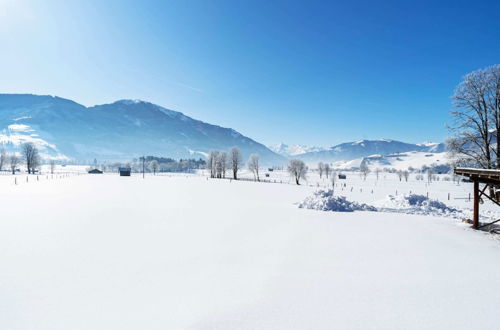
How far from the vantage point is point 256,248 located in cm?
927

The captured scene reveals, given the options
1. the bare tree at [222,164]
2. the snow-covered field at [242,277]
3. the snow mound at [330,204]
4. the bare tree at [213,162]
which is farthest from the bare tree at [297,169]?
the snow-covered field at [242,277]

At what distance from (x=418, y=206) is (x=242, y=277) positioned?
68.5 feet

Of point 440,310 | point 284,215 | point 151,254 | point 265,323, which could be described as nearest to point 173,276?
point 151,254

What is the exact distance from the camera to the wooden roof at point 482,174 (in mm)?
11438

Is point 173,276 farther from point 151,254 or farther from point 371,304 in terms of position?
point 371,304

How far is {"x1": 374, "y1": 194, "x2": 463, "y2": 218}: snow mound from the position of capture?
19.1m

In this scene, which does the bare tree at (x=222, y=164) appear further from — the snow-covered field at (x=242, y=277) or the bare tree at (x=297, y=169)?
the snow-covered field at (x=242, y=277)

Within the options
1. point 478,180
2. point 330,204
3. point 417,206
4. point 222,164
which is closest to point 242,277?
point 330,204

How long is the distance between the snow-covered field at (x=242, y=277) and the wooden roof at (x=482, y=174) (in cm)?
290

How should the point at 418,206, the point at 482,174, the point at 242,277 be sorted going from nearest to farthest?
the point at 242,277, the point at 482,174, the point at 418,206

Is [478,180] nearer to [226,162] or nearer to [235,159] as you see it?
[235,159]

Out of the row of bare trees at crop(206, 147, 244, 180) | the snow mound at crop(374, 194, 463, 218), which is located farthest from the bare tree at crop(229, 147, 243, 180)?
the snow mound at crop(374, 194, 463, 218)

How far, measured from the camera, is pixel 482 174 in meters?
12.1

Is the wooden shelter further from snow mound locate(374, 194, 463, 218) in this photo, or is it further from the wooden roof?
snow mound locate(374, 194, 463, 218)
